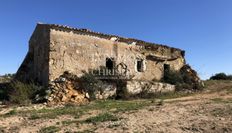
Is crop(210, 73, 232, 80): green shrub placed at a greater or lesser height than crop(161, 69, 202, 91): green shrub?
greater

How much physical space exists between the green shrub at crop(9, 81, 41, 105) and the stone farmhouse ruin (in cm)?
97

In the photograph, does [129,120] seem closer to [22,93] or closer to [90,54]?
[22,93]

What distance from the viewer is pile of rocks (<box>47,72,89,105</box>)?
768 inches

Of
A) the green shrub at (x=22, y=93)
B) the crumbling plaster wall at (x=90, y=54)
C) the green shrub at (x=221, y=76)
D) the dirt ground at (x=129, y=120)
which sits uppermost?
the crumbling plaster wall at (x=90, y=54)

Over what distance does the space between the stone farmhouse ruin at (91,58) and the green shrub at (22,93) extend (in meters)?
0.97

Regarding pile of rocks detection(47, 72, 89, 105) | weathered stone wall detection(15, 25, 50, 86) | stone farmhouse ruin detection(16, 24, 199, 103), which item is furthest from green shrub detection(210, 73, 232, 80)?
weathered stone wall detection(15, 25, 50, 86)

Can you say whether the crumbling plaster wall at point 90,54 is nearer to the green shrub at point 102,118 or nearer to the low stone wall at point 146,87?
the low stone wall at point 146,87

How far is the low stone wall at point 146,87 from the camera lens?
22.9 meters

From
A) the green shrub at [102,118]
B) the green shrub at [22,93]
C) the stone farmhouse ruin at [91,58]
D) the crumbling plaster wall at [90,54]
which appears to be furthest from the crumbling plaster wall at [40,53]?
the green shrub at [102,118]

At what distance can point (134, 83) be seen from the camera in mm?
23312

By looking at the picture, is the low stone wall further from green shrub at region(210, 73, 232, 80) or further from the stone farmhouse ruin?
green shrub at region(210, 73, 232, 80)

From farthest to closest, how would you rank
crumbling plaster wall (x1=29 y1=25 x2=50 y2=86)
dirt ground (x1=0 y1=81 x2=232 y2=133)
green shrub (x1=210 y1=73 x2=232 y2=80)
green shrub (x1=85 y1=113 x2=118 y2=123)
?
green shrub (x1=210 y1=73 x2=232 y2=80) < crumbling plaster wall (x1=29 y1=25 x2=50 y2=86) < green shrub (x1=85 y1=113 x2=118 y2=123) < dirt ground (x1=0 y1=81 x2=232 y2=133)

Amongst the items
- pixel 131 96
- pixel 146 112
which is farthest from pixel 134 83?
pixel 146 112

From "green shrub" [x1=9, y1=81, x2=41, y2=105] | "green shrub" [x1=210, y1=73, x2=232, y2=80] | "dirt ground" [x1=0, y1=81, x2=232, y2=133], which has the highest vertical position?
"green shrub" [x1=210, y1=73, x2=232, y2=80]
